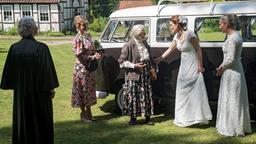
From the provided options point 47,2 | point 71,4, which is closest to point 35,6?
point 47,2

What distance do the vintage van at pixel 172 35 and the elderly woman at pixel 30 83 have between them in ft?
9.89

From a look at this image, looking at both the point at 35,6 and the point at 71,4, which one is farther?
the point at 71,4

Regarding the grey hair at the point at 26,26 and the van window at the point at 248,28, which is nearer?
the grey hair at the point at 26,26

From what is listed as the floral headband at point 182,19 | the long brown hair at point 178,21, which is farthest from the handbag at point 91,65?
the floral headband at point 182,19

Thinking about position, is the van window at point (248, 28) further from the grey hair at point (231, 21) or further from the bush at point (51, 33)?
the bush at point (51, 33)

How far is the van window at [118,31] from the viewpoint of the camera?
9148 mm

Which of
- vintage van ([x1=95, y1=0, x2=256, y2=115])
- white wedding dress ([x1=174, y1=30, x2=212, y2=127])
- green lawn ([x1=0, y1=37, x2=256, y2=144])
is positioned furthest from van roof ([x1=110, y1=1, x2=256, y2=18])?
green lawn ([x1=0, y1=37, x2=256, y2=144])

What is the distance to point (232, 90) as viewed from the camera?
7.32 metres

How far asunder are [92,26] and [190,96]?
37.1m

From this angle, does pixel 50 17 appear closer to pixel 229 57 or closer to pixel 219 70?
pixel 219 70

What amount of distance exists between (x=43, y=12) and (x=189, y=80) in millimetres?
36668

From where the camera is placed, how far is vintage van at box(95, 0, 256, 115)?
7.84 meters

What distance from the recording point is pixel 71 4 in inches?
1838

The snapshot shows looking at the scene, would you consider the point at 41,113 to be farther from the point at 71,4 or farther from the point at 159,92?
the point at 71,4
